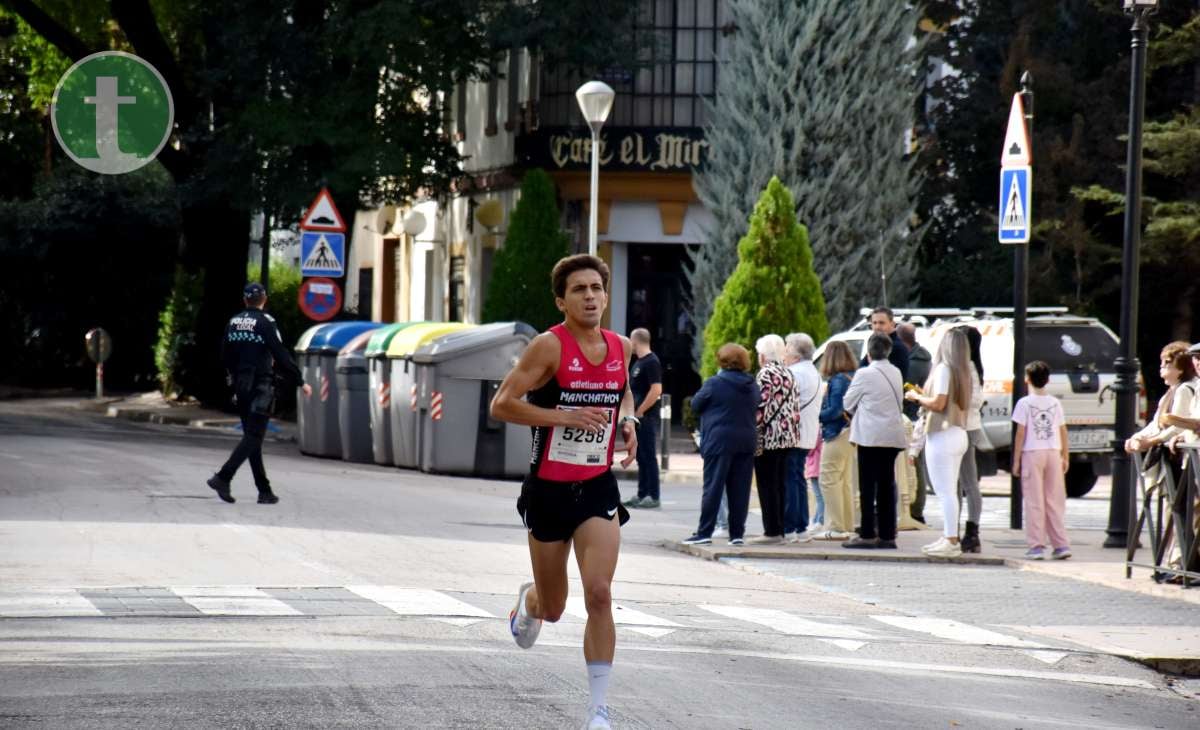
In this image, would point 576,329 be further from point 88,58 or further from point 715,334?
point 88,58

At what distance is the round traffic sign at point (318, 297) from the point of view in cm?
2861

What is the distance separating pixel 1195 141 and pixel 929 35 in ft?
15.9

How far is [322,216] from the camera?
2864 cm

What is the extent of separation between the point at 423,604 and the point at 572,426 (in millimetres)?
3900

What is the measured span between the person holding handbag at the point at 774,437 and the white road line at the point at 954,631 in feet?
14.4

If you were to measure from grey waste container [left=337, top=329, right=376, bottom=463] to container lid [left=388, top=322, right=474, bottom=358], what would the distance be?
116cm

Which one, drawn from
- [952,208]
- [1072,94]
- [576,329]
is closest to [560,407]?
[576,329]

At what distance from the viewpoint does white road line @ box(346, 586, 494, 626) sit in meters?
11.5

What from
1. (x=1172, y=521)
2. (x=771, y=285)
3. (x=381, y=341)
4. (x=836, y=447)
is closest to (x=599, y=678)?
(x=1172, y=521)

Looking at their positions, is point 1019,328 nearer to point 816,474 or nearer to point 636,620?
point 816,474

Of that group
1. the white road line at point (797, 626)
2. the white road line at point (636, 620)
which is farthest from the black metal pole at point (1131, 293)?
the white road line at point (636, 620)

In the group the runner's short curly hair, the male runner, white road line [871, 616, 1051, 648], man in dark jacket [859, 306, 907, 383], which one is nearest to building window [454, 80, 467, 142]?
man in dark jacket [859, 306, 907, 383]

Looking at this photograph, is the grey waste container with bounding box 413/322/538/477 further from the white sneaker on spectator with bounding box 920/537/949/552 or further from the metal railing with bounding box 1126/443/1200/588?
the metal railing with bounding box 1126/443/1200/588

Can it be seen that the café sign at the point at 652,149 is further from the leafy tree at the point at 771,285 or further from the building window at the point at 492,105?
the leafy tree at the point at 771,285
